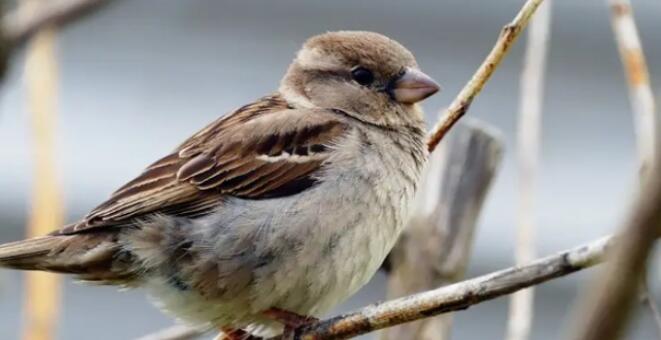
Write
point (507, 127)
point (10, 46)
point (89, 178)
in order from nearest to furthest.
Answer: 1. point (10, 46)
2. point (89, 178)
3. point (507, 127)

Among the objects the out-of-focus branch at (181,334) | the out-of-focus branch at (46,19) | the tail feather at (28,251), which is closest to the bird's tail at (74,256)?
the tail feather at (28,251)

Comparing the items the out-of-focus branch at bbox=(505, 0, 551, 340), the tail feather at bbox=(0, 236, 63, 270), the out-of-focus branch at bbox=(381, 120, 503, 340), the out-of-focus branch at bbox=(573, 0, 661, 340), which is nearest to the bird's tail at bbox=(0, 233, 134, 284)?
the tail feather at bbox=(0, 236, 63, 270)

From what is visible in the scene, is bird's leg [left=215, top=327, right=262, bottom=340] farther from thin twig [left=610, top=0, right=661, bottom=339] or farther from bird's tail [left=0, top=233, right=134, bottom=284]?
thin twig [left=610, top=0, right=661, bottom=339]

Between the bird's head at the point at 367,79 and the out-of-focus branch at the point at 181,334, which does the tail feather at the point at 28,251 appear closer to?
the out-of-focus branch at the point at 181,334

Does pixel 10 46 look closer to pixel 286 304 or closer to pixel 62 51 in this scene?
pixel 286 304

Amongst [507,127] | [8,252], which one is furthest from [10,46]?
[507,127]

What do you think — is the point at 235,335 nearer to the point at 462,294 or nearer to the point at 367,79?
the point at 367,79
